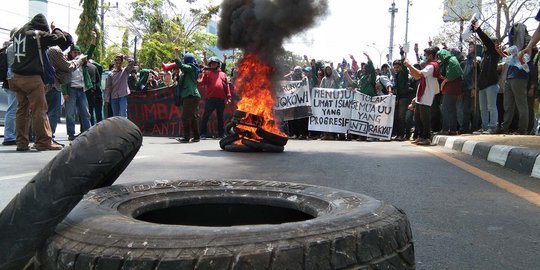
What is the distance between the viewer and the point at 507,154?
6156 millimetres

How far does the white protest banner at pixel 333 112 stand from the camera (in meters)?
12.5

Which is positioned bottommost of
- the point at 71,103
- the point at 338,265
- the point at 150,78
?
the point at 338,265

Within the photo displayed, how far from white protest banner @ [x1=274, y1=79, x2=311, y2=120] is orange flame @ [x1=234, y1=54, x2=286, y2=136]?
4693 mm

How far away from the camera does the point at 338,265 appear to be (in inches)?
51.3

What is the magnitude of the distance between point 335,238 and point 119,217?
0.74 m

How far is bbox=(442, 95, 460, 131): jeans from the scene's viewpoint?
10.9m

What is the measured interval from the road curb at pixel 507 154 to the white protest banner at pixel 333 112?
167 inches

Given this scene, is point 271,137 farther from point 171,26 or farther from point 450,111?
point 171,26

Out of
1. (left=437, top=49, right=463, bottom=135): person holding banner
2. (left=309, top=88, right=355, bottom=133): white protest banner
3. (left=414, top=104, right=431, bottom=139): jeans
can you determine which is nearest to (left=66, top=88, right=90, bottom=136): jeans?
(left=309, top=88, right=355, bottom=133): white protest banner

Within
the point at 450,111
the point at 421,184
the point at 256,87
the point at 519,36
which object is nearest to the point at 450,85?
the point at 450,111

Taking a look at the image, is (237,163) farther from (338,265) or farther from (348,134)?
(348,134)

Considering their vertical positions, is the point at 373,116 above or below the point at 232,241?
above

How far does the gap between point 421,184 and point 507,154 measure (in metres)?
2.34

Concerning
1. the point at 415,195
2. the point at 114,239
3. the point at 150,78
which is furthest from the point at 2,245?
the point at 150,78
